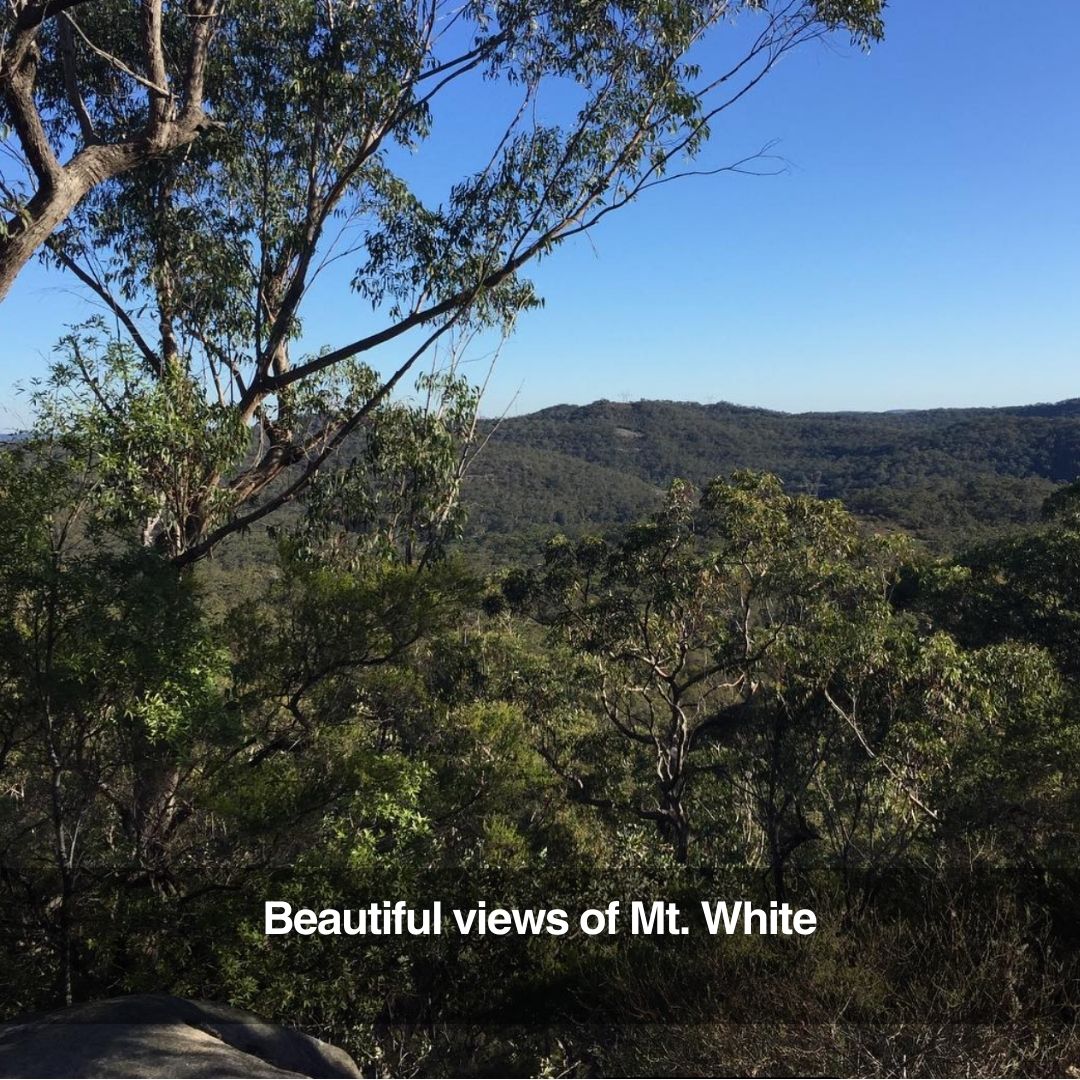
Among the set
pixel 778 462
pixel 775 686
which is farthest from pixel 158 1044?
pixel 778 462

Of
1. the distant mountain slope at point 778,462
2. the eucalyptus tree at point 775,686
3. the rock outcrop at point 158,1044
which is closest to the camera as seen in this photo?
the rock outcrop at point 158,1044

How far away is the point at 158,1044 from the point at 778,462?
257 ft

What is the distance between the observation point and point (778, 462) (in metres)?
77.3

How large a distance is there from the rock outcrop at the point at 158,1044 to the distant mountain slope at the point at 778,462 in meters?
33.2

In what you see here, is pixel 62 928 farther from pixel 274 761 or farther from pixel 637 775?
pixel 637 775

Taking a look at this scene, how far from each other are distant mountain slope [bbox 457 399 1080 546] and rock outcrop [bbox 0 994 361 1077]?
1308 inches

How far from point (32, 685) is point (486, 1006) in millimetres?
3027

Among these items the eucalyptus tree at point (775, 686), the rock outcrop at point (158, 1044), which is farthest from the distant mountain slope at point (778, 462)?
the rock outcrop at point (158, 1044)

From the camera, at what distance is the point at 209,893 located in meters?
4.79

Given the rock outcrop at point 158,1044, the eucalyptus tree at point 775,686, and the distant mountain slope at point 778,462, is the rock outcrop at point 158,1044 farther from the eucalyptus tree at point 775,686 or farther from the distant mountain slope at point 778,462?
the distant mountain slope at point 778,462

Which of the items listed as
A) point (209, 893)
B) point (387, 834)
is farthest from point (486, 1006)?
point (209, 893)

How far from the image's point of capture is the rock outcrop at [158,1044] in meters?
2.92

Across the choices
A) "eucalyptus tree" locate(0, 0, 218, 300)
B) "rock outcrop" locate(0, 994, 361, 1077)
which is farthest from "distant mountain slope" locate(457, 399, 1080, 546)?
"rock outcrop" locate(0, 994, 361, 1077)

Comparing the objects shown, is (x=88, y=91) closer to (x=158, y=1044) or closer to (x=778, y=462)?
(x=158, y=1044)
